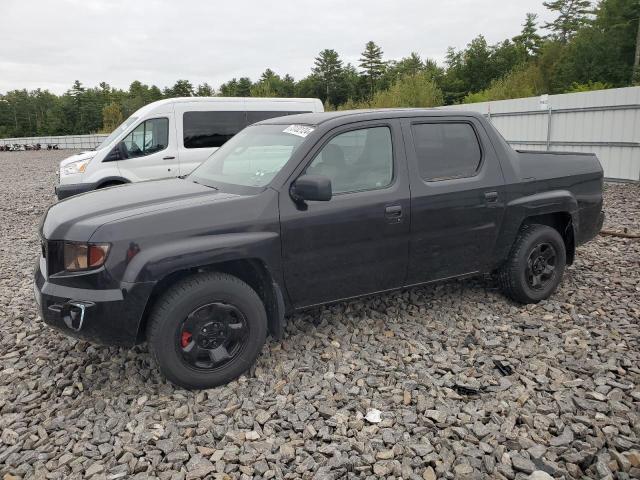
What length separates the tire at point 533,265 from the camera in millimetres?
4504

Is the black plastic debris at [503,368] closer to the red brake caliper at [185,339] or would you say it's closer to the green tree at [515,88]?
the red brake caliper at [185,339]

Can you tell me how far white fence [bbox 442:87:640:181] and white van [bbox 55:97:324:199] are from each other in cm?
495

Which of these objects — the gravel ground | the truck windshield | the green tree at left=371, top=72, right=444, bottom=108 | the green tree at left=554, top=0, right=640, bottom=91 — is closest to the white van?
the gravel ground

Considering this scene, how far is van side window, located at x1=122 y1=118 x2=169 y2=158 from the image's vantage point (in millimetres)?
9289

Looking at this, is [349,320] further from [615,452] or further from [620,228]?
[620,228]

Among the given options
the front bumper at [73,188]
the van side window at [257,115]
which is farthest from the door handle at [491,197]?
the front bumper at [73,188]

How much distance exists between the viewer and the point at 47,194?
549 inches

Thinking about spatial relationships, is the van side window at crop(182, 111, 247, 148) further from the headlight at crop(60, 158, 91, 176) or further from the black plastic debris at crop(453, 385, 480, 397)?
the black plastic debris at crop(453, 385, 480, 397)

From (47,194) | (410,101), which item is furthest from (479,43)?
(47,194)

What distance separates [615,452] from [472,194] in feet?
7.02

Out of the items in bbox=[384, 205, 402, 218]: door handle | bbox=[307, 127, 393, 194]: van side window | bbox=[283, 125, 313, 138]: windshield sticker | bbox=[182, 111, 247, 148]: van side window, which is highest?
bbox=[182, 111, 247, 148]: van side window

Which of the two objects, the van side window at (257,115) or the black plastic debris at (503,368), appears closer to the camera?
the black plastic debris at (503,368)

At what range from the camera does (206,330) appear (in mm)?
3285

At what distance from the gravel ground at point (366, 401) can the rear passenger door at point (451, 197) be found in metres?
0.58
